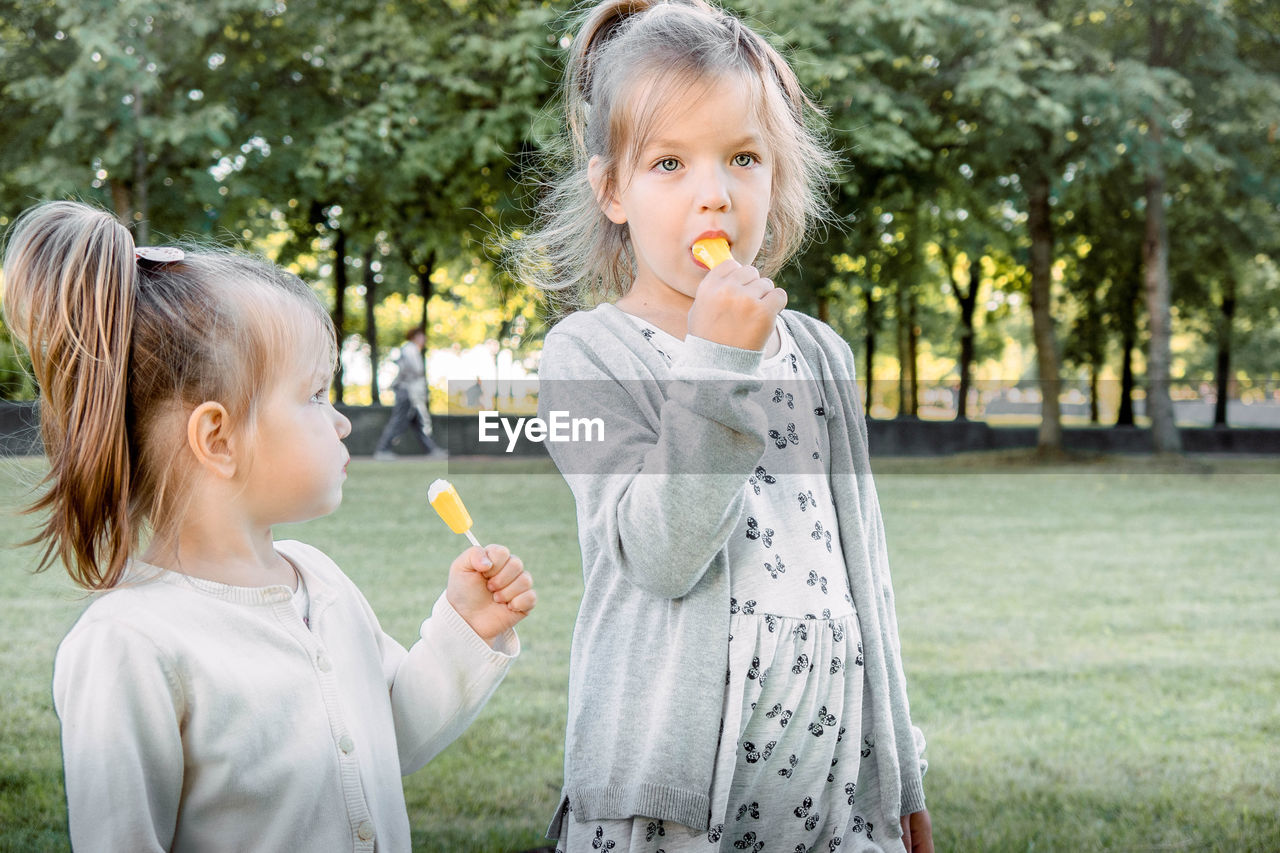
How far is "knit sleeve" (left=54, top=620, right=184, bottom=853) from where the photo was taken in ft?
4.05

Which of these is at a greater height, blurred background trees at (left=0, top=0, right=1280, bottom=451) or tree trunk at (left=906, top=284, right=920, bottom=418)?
blurred background trees at (left=0, top=0, right=1280, bottom=451)

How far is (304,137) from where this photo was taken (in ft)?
42.1

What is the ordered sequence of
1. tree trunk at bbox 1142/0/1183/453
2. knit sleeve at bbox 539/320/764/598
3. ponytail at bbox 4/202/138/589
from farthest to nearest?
tree trunk at bbox 1142/0/1183/453, ponytail at bbox 4/202/138/589, knit sleeve at bbox 539/320/764/598

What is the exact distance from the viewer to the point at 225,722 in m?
1.33

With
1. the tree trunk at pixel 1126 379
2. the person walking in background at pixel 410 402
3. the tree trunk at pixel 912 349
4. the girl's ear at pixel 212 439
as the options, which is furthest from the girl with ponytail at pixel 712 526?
the tree trunk at pixel 1126 379

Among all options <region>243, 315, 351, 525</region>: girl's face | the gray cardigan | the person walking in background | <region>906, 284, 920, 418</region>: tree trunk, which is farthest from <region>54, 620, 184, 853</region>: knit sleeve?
<region>906, 284, 920, 418</region>: tree trunk

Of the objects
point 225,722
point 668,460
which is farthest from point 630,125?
point 225,722

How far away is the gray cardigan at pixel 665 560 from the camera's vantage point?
124 cm

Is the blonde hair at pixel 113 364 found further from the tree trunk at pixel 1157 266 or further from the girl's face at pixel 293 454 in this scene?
the tree trunk at pixel 1157 266

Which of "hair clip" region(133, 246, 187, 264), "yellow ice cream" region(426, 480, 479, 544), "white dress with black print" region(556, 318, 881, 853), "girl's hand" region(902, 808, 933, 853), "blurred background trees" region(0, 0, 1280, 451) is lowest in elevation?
"girl's hand" region(902, 808, 933, 853)

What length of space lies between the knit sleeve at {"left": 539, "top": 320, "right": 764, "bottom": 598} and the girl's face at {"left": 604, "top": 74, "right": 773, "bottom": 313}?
151 mm

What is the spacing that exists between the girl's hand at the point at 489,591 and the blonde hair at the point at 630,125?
48cm

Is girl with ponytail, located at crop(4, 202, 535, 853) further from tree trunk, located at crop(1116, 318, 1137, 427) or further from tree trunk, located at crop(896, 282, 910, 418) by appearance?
tree trunk, located at crop(1116, 318, 1137, 427)

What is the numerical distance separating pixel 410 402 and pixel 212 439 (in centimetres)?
1297
